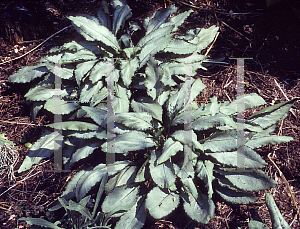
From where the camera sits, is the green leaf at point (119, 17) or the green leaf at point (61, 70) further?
the green leaf at point (119, 17)

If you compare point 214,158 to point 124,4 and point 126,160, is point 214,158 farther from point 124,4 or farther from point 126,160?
point 124,4

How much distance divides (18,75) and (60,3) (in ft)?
3.26

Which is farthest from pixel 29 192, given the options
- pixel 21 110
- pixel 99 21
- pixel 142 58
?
pixel 99 21

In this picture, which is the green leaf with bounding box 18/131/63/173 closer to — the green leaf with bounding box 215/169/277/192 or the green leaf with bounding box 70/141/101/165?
the green leaf with bounding box 70/141/101/165

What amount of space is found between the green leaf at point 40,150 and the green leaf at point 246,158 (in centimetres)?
136

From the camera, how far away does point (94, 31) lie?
2273 millimetres

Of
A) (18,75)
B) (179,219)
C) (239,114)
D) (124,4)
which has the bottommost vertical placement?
(179,219)

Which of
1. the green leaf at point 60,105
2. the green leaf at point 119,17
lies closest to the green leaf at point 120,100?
the green leaf at point 60,105

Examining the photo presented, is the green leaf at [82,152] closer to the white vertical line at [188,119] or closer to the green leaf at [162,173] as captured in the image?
the green leaf at [162,173]

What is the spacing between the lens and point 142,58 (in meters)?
2.24

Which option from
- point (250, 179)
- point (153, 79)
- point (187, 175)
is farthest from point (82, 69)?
point (250, 179)

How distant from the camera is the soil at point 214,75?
6.73 ft

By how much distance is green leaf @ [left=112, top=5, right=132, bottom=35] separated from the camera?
2434 millimetres

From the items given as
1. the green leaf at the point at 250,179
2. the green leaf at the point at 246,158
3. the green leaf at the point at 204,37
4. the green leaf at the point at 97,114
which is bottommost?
the green leaf at the point at 250,179
